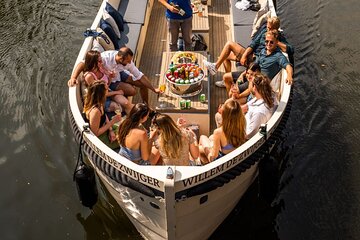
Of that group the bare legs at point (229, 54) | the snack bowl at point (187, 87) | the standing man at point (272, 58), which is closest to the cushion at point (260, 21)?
the bare legs at point (229, 54)

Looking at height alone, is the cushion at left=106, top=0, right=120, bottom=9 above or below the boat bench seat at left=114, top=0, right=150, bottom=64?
above

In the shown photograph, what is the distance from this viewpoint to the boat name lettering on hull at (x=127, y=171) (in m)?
3.66

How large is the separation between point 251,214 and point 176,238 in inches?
57.1

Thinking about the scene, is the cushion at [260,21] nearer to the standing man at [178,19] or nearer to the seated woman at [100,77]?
the standing man at [178,19]

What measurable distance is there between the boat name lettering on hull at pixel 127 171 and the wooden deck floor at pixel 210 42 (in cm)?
171

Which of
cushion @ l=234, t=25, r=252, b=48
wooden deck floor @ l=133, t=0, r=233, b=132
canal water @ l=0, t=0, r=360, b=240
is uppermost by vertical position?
cushion @ l=234, t=25, r=252, b=48

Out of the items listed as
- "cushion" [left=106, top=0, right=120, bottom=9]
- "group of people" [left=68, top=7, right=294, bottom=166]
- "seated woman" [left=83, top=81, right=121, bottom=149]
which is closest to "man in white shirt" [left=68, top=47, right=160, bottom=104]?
"group of people" [left=68, top=7, right=294, bottom=166]

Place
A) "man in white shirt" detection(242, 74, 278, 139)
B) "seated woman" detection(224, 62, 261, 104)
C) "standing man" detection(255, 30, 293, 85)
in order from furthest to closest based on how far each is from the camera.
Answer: "standing man" detection(255, 30, 293, 85) → "seated woman" detection(224, 62, 261, 104) → "man in white shirt" detection(242, 74, 278, 139)

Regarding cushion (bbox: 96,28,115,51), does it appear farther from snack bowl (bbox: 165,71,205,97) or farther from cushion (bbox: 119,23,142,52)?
snack bowl (bbox: 165,71,205,97)

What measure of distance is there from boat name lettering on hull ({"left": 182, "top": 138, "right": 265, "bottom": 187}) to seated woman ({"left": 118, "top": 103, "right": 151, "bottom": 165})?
65 cm

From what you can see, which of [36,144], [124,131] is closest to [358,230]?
[124,131]

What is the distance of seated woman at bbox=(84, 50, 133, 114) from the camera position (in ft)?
15.8

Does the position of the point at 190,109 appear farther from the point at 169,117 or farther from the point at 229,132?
the point at 169,117

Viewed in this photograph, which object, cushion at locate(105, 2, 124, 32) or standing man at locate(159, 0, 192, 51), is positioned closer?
standing man at locate(159, 0, 192, 51)
